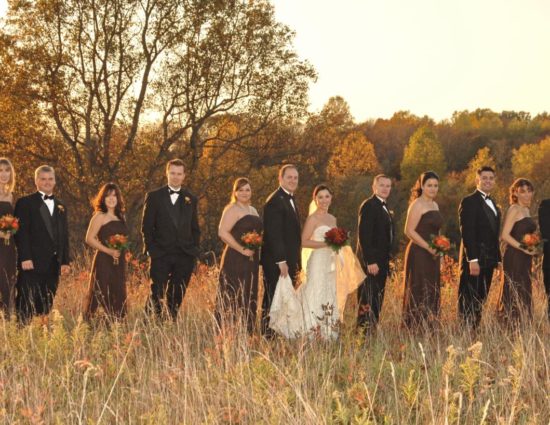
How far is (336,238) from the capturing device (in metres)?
9.23

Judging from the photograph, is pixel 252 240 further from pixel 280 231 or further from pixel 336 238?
pixel 336 238

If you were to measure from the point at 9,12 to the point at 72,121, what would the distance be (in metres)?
3.05

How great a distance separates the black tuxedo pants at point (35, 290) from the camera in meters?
9.50

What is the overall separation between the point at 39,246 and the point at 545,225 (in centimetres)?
565

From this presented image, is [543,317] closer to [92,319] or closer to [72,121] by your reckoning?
[92,319]

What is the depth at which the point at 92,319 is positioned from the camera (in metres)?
9.00

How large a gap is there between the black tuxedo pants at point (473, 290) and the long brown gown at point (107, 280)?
3.82m

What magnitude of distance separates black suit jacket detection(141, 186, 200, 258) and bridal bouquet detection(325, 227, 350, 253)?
1.56 metres

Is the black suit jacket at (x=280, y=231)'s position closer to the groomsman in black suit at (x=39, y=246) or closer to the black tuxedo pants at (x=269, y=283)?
the black tuxedo pants at (x=269, y=283)

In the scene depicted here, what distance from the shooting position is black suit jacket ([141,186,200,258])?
9.59m

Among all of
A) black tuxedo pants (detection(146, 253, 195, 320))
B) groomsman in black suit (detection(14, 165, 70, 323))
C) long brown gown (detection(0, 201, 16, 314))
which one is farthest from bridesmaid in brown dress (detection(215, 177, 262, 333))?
long brown gown (detection(0, 201, 16, 314))

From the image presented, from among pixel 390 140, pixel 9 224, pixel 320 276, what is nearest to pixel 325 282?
pixel 320 276

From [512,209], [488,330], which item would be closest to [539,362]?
[488,330]

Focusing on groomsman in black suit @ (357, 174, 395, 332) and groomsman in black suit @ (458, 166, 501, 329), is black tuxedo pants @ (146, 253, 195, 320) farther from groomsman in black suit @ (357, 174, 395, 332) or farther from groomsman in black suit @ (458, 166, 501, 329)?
groomsman in black suit @ (458, 166, 501, 329)
